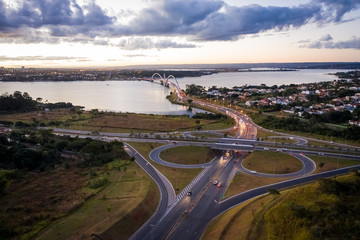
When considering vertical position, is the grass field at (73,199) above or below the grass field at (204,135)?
above

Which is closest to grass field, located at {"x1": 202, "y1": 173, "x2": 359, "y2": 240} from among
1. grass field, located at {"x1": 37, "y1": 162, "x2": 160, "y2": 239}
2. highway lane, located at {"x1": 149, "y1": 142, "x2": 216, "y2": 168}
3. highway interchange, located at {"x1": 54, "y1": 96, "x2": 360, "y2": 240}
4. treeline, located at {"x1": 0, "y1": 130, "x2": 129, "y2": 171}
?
highway interchange, located at {"x1": 54, "y1": 96, "x2": 360, "y2": 240}

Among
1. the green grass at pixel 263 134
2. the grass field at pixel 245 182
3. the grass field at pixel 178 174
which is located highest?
the grass field at pixel 178 174

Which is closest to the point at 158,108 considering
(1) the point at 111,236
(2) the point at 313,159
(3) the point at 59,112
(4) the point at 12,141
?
(3) the point at 59,112

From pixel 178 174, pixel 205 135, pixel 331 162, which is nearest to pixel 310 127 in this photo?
pixel 331 162

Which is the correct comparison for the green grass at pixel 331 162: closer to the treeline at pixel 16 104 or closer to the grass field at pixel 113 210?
the grass field at pixel 113 210

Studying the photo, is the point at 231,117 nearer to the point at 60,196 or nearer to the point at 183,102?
the point at 183,102

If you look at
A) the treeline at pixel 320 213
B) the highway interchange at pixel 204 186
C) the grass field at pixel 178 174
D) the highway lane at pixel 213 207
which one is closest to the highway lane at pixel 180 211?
the highway interchange at pixel 204 186
